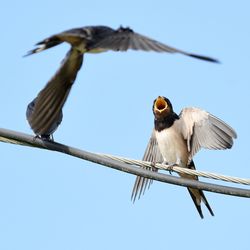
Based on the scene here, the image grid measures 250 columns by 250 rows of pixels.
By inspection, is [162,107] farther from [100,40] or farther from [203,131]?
[100,40]

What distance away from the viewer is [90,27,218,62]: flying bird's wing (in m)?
3.30

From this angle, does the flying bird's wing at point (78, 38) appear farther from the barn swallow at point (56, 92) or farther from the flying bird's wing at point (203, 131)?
the flying bird's wing at point (203, 131)

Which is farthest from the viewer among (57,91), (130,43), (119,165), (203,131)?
(203,131)

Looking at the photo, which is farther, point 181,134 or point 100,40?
point 181,134

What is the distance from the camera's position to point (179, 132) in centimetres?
636

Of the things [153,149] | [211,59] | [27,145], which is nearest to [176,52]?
[211,59]

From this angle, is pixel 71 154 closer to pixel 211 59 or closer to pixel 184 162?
pixel 211 59

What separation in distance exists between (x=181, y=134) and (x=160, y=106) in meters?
0.28

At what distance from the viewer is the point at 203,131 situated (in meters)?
5.93

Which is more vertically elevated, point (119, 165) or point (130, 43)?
point (130, 43)

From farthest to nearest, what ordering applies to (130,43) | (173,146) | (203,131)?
(173,146)
(203,131)
(130,43)

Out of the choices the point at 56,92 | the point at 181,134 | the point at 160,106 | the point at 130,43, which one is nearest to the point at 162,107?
the point at 160,106

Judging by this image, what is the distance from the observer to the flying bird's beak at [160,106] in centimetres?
634

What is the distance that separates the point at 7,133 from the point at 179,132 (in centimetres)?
266
